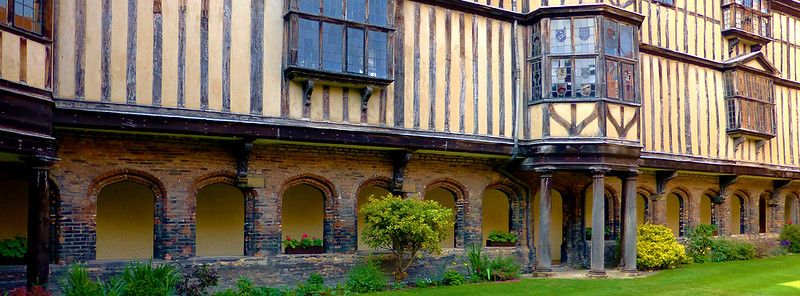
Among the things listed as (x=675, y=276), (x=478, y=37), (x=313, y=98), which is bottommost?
(x=675, y=276)

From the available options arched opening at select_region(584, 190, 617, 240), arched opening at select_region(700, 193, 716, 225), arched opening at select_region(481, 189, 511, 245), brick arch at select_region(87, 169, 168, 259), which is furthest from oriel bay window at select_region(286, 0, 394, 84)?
arched opening at select_region(700, 193, 716, 225)

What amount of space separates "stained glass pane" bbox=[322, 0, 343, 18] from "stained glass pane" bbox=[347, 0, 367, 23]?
219 millimetres

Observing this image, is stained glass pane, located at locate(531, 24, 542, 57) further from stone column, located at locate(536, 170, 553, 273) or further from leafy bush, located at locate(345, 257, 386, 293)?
leafy bush, located at locate(345, 257, 386, 293)

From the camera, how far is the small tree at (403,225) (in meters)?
14.9

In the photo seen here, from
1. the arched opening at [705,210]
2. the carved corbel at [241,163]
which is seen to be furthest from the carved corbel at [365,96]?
the arched opening at [705,210]

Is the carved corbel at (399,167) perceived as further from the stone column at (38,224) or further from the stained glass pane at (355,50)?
the stone column at (38,224)

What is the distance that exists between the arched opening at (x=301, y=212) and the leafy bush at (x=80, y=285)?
6.15m

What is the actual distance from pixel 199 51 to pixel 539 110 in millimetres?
8603

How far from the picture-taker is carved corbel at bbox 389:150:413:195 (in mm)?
16141

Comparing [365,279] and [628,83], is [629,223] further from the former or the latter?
[365,279]

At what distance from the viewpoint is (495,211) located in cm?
2184

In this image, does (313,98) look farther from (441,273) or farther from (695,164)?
(695,164)

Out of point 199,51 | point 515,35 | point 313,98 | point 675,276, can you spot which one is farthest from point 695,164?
point 199,51

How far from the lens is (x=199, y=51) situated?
44.6ft
